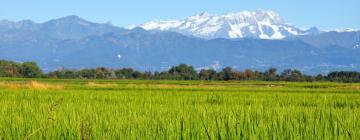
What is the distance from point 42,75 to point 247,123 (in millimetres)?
100230

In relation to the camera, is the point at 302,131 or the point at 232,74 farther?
the point at 232,74

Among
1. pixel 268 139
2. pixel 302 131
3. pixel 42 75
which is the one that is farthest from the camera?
pixel 42 75

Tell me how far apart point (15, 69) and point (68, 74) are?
892 cm

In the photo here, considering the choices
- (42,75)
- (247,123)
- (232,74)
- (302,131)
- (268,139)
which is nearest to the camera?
(268,139)

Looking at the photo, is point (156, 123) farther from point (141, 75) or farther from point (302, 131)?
point (141, 75)

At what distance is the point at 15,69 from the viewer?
107m

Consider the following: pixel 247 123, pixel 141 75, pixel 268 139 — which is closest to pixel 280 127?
pixel 247 123

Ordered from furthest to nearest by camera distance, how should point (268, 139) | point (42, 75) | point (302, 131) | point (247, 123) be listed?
point (42, 75) < point (247, 123) < point (302, 131) < point (268, 139)

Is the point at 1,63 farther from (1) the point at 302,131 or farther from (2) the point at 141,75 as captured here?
(1) the point at 302,131

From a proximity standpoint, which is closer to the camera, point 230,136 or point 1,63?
point 230,136

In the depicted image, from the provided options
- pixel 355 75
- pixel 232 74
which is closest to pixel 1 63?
pixel 232 74

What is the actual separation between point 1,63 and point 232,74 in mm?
40829

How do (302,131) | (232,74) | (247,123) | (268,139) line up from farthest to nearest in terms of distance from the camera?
(232,74)
(247,123)
(302,131)
(268,139)

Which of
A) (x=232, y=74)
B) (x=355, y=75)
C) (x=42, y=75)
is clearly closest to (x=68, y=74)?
(x=42, y=75)
